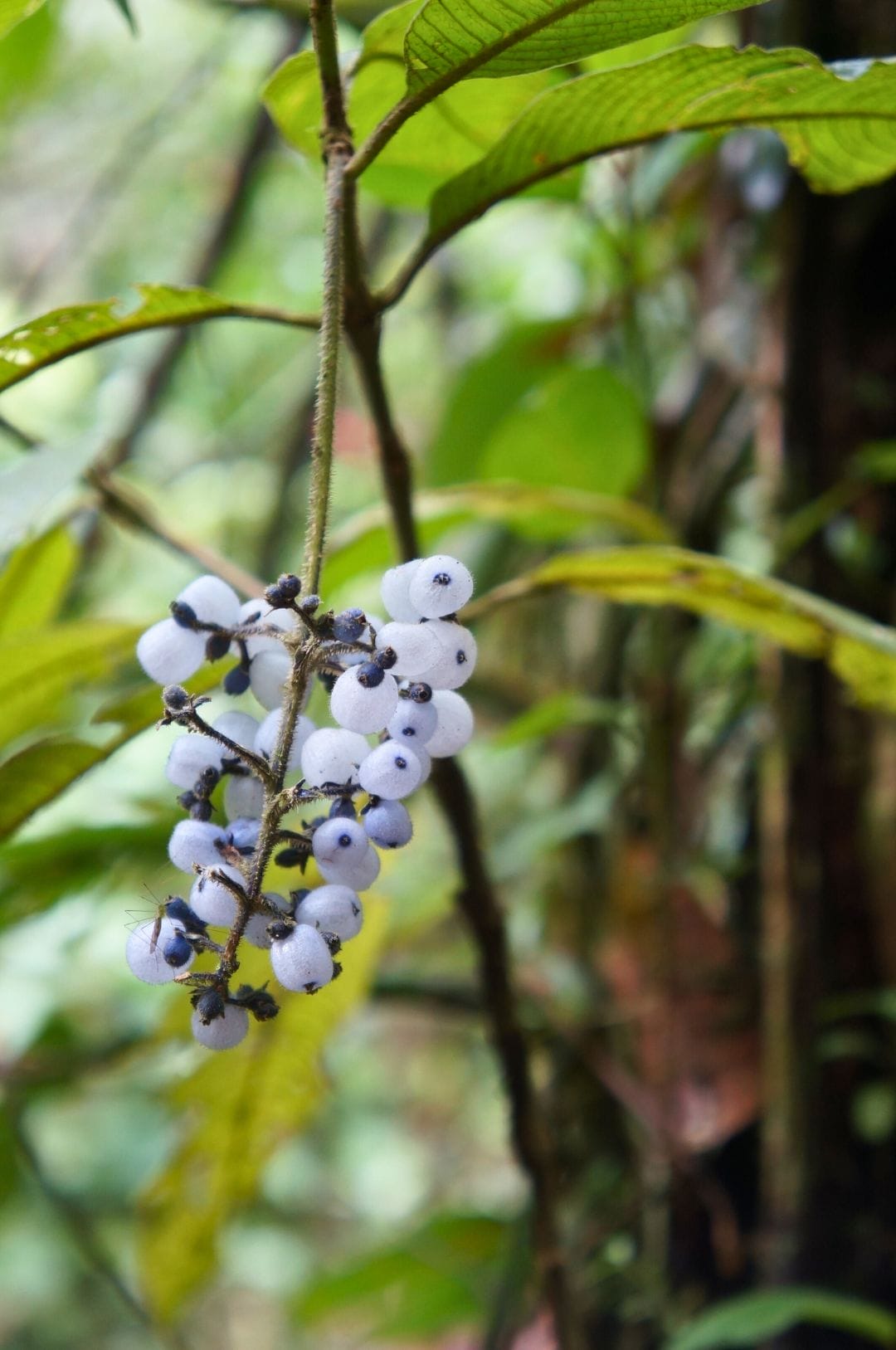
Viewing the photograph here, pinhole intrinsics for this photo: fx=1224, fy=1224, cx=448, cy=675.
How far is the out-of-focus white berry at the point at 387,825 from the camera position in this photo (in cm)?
49

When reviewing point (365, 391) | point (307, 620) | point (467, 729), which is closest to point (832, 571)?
point (365, 391)

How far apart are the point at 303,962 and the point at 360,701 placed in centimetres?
10

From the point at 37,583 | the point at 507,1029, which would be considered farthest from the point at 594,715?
the point at 37,583

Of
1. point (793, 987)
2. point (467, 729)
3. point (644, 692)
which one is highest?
point (644, 692)

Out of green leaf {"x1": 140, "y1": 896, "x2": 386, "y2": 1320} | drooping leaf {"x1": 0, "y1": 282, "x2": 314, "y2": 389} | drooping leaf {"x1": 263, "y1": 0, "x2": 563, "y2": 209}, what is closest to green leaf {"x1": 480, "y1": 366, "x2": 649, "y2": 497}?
Result: drooping leaf {"x1": 263, "y1": 0, "x2": 563, "y2": 209}

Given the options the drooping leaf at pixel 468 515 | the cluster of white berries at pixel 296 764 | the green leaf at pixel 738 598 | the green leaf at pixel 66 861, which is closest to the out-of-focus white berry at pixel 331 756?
the cluster of white berries at pixel 296 764

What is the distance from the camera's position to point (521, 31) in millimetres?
560

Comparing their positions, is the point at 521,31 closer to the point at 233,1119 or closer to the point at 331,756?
the point at 331,756

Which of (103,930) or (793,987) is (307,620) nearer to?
(793,987)

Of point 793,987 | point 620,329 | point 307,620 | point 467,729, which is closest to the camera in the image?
point 307,620

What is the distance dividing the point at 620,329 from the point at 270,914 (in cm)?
134

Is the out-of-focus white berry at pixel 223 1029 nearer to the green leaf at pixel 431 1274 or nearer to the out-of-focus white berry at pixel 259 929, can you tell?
the out-of-focus white berry at pixel 259 929

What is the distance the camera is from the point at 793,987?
1143 mm

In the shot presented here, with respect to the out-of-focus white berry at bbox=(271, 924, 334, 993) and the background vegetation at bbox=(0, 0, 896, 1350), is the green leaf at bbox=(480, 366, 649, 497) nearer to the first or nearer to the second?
the background vegetation at bbox=(0, 0, 896, 1350)
